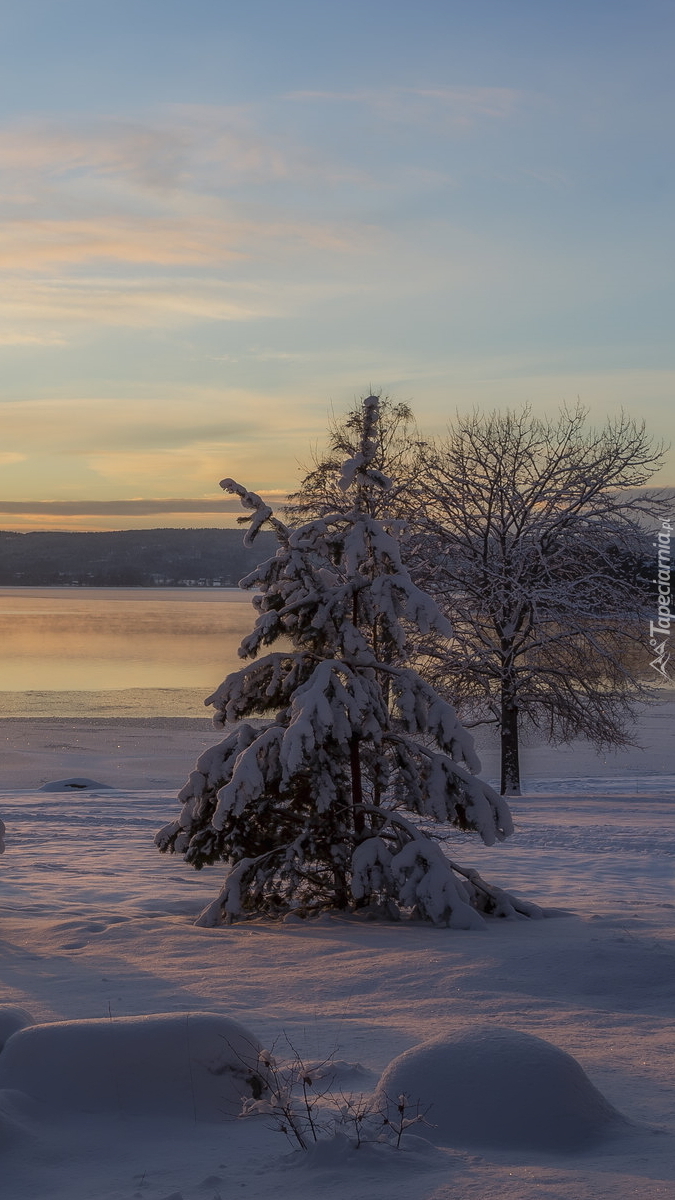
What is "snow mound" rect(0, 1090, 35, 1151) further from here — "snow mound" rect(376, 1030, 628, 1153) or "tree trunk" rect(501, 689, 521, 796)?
"tree trunk" rect(501, 689, 521, 796)

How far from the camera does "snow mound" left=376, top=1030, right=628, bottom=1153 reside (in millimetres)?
4609

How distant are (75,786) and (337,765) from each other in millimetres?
12319

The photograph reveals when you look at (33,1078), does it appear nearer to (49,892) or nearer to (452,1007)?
(452,1007)

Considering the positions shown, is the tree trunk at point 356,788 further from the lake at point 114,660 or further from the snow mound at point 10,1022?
the lake at point 114,660

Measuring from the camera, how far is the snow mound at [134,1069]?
489 centimetres

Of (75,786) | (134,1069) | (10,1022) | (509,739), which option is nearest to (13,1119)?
(134,1069)

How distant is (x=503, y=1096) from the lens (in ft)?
15.4

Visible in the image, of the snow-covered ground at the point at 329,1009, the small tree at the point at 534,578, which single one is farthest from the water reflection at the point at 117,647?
the snow-covered ground at the point at 329,1009

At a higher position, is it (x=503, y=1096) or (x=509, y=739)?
(x=503, y=1096)

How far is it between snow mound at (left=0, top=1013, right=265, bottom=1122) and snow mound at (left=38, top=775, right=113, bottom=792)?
16279 millimetres

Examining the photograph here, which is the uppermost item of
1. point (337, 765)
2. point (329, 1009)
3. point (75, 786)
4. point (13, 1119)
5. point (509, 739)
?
point (337, 765)

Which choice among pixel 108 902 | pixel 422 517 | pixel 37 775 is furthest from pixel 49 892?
pixel 422 517

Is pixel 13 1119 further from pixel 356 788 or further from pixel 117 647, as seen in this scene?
pixel 117 647

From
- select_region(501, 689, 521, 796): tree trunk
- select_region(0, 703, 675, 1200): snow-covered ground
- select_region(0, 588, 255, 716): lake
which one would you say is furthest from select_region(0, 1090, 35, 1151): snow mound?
select_region(0, 588, 255, 716): lake
